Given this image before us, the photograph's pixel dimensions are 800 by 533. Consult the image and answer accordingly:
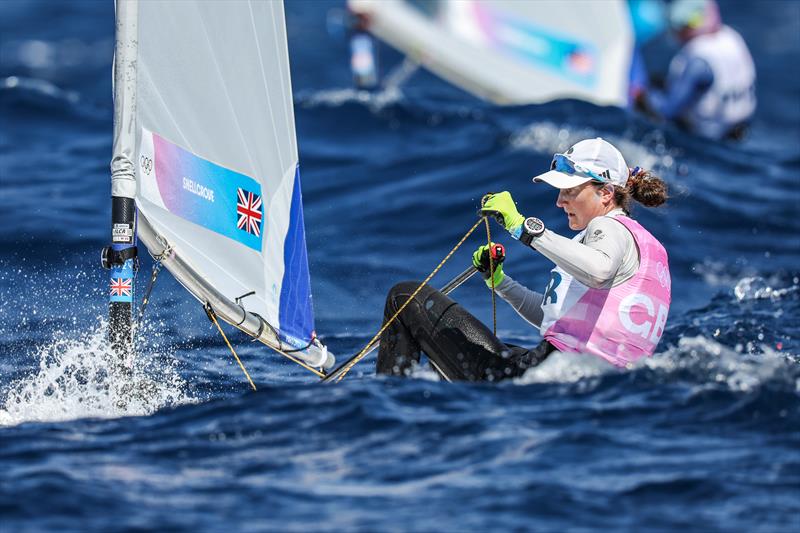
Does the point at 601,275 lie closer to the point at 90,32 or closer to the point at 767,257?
the point at 767,257

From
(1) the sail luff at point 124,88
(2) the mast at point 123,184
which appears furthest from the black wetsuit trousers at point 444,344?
(1) the sail luff at point 124,88

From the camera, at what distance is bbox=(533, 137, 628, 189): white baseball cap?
4.87m

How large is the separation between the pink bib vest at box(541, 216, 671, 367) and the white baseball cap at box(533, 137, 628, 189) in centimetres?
18

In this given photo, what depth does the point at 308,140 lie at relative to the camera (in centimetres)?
1118

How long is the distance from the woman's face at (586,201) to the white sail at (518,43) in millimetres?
8529

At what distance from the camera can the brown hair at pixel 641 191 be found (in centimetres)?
498

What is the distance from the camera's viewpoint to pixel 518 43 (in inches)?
555

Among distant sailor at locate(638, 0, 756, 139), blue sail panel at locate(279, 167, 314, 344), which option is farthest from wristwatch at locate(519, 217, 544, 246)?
distant sailor at locate(638, 0, 756, 139)

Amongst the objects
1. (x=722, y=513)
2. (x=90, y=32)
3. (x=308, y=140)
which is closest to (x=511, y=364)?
(x=722, y=513)

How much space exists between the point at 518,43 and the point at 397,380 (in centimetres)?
966

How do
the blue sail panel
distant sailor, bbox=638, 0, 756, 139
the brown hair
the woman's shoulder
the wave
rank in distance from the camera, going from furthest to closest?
distant sailor, bbox=638, 0, 756, 139
the blue sail panel
the brown hair
the wave
the woman's shoulder

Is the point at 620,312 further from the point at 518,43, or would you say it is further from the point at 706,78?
the point at 518,43

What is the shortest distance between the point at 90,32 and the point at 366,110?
6.24 metres

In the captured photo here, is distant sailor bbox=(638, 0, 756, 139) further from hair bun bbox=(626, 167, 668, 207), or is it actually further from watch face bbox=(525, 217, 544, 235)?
watch face bbox=(525, 217, 544, 235)
